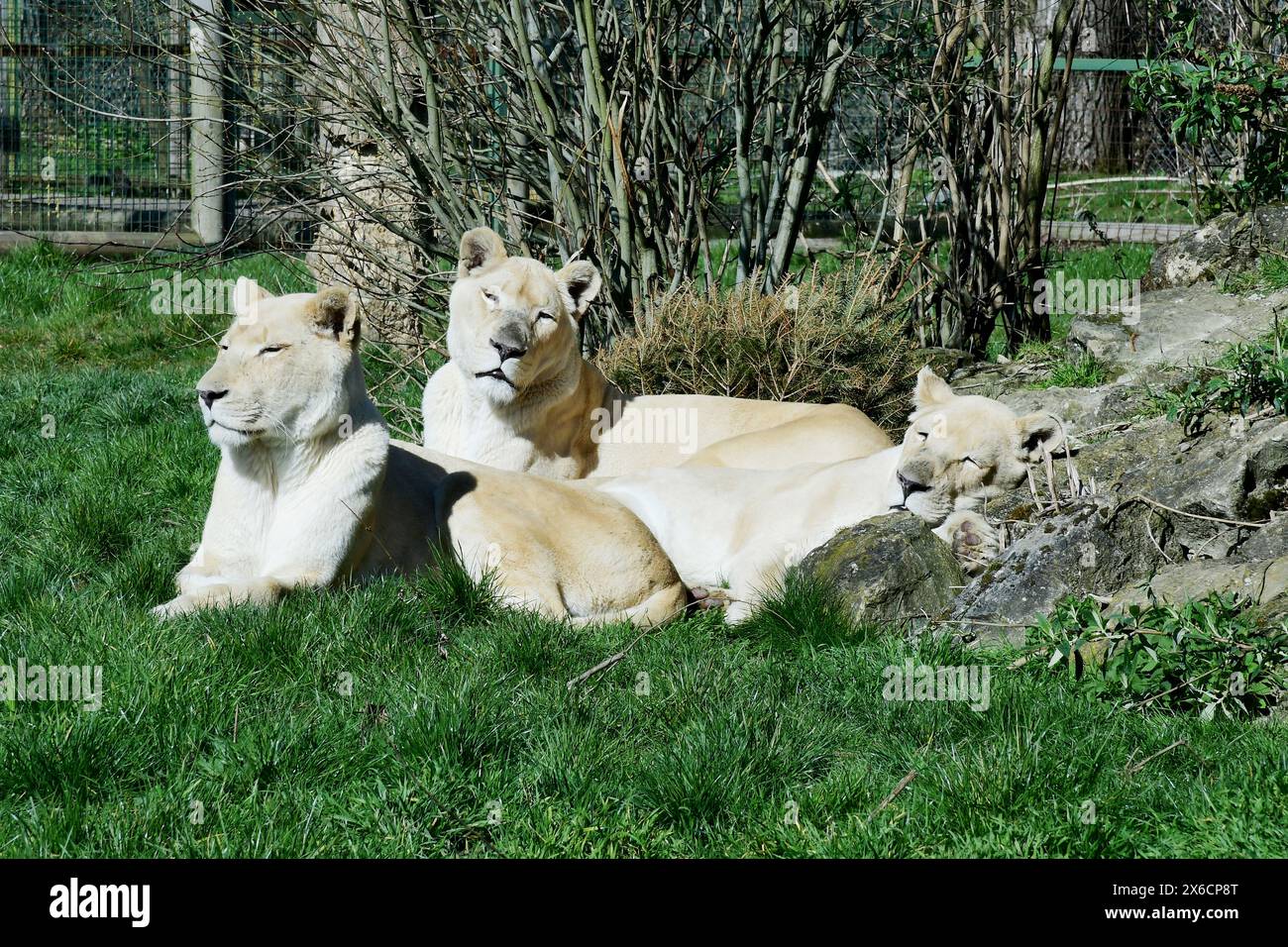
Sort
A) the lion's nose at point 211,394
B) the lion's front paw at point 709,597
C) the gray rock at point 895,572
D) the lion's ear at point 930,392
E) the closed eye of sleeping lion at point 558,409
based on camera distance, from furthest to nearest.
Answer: the closed eye of sleeping lion at point 558,409 < the lion's ear at point 930,392 < the lion's front paw at point 709,597 < the gray rock at point 895,572 < the lion's nose at point 211,394

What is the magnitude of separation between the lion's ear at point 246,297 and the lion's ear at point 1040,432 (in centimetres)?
311

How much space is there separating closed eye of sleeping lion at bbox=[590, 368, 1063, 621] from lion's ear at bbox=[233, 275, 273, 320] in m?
2.09

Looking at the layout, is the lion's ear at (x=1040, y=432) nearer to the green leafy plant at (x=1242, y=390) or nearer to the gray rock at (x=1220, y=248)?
the green leafy plant at (x=1242, y=390)

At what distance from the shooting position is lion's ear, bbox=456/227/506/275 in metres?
6.82

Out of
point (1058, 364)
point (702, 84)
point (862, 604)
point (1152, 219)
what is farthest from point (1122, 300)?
point (1152, 219)

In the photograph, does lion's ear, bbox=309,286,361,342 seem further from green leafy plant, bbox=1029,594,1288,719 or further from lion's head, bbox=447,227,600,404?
green leafy plant, bbox=1029,594,1288,719

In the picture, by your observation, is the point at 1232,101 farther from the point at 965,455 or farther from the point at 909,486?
the point at 909,486

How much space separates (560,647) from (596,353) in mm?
3970

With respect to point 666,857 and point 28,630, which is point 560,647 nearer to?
point 666,857

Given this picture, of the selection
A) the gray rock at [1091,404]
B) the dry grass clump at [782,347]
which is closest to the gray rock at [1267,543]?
the gray rock at [1091,404]

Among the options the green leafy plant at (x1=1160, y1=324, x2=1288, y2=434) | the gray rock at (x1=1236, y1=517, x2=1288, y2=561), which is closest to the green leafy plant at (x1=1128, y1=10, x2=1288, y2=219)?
the green leafy plant at (x1=1160, y1=324, x2=1288, y2=434)

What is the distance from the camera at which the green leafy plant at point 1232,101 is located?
7598 millimetres

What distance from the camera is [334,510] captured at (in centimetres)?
501

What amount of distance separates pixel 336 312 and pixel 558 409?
83.6 inches
